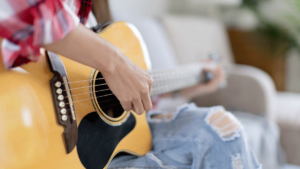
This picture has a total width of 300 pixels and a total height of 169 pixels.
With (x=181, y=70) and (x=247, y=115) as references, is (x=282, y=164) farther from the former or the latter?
(x=181, y=70)

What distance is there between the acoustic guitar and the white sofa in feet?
2.16

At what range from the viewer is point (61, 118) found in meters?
0.46

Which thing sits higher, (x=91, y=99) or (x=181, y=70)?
(x=91, y=99)

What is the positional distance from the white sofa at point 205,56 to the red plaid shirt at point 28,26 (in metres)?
0.83

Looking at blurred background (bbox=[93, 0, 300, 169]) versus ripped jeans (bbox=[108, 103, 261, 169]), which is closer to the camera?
ripped jeans (bbox=[108, 103, 261, 169])

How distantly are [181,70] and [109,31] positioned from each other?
430mm

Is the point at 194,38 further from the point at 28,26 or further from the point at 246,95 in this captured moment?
the point at 28,26

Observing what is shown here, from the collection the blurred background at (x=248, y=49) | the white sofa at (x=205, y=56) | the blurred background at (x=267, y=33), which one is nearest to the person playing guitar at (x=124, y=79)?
the blurred background at (x=248, y=49)

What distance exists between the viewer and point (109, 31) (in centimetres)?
63

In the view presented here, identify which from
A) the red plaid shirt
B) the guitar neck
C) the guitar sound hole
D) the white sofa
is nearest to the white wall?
the white sofa

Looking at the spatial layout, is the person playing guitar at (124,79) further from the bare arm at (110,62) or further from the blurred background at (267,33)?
the blurred background at (267,33)

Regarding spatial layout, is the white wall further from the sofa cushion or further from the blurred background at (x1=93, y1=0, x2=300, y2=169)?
the sofa cushion

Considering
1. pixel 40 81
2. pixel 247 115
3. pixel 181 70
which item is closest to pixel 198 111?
pixel 181 70

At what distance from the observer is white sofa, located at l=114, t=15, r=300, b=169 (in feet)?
4.29
